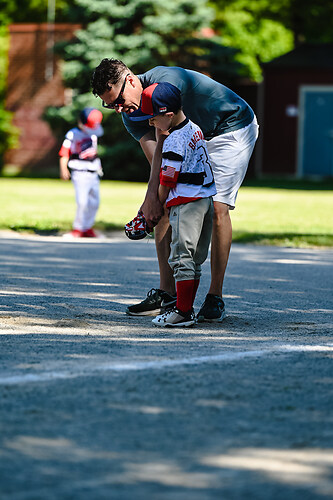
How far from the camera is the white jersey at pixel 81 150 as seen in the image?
11891mm

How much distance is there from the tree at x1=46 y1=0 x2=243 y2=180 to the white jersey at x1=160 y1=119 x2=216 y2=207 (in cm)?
2169

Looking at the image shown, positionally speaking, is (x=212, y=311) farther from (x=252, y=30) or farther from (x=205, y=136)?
(x=252, y=30)

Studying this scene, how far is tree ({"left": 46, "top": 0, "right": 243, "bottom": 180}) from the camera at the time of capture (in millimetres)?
27500

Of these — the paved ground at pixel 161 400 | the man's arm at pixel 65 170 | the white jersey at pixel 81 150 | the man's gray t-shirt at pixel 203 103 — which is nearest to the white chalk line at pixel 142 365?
the paved ground at pixel 161 400

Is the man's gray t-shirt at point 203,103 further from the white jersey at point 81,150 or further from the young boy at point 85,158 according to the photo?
the white jersey at point 81,150

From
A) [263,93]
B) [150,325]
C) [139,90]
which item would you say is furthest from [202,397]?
[263,93]

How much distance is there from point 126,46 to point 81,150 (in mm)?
16364

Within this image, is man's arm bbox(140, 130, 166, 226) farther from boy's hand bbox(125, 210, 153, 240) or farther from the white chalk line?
the white chalk line

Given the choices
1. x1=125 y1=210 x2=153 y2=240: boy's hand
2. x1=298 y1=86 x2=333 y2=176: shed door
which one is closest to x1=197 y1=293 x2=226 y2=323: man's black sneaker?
x1=125 y1=210 x2=153 y2=240: boy's hand

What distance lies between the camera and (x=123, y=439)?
10.6 ft

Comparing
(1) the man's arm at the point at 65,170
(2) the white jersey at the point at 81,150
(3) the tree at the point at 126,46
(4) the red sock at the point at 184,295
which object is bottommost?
(4) the red sock at the point at 184,295

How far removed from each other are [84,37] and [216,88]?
22798 mm

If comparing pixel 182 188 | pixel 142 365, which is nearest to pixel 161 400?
pixel 142 365

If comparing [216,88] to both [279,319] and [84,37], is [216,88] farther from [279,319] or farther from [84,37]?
[84,37]
